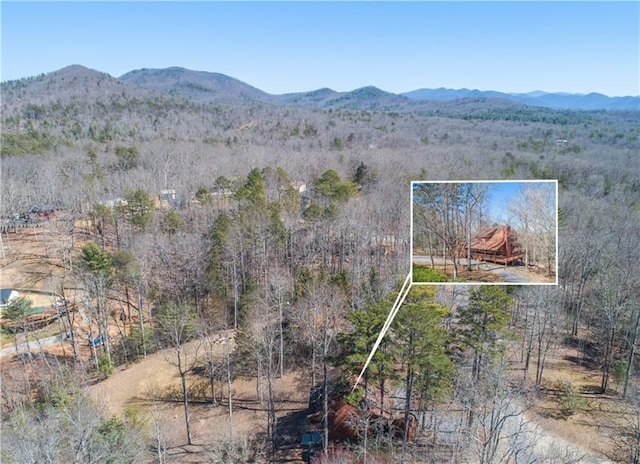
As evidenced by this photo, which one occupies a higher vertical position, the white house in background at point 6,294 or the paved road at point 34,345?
the white house in background at point 6,294

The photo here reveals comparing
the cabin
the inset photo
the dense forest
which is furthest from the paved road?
the cabin

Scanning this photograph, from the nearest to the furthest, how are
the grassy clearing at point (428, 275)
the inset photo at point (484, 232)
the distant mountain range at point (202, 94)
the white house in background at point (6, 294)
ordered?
the inset photo at point (484, 232) → the grassy clearing at point (428, 275) → the white house in background at point (6, 294) → the distant mountain range at point (202, 94)

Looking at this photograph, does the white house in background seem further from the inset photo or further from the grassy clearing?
the inset photo

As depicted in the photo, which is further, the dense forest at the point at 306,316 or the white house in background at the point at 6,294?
the white house in background at the point at 6,294

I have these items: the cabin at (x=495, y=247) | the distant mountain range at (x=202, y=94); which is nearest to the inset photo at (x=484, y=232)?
the cabin at (x=495, y=247)

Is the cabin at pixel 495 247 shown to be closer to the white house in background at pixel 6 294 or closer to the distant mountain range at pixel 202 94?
the white house in background at pixel 6 294
